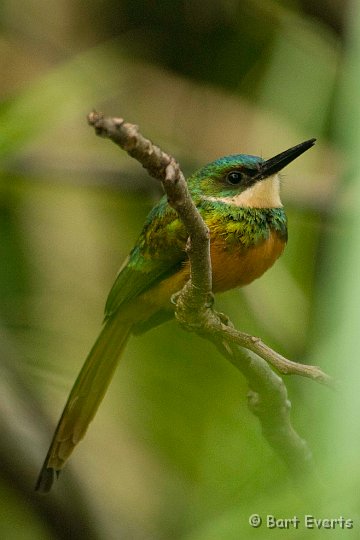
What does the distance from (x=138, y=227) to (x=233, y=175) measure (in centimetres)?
115

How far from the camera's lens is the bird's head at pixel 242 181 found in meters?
1.76

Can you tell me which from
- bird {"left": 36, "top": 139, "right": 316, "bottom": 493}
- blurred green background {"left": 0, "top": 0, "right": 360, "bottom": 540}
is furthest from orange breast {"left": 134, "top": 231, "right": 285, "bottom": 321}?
blurred green background {"left": 0, "top": 0, "right": 360, "bottom": 540}

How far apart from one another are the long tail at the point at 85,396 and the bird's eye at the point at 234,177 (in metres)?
0.37

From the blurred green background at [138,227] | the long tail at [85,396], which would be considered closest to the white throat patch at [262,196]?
the blurred green background at [138,227]

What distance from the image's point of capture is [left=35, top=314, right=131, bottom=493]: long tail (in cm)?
149

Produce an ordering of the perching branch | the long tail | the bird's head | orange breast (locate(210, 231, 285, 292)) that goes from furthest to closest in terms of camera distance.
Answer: the bird's head → orange breast (locate(210, 231, 285, 292)) → the long tail → the perching branch

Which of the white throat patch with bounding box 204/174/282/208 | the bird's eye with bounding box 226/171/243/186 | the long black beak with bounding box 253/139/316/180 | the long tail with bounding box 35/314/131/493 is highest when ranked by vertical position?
the long black beak with bounding box 253/139/316/180

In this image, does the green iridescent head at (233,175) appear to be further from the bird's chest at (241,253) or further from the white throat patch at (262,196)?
the bird's chest at (241,253)

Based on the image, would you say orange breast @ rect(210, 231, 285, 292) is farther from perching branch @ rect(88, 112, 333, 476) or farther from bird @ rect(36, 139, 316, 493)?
perching branch @ rect(88, 112, 333, 476)

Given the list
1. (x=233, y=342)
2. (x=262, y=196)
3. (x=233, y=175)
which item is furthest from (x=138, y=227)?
(x=233, y=342)

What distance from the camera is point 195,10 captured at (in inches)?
131

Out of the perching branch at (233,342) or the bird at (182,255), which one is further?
the bird at (182,255)

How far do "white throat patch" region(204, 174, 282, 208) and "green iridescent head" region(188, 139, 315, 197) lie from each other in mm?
13

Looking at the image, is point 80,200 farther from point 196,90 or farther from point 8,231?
point 196,90
